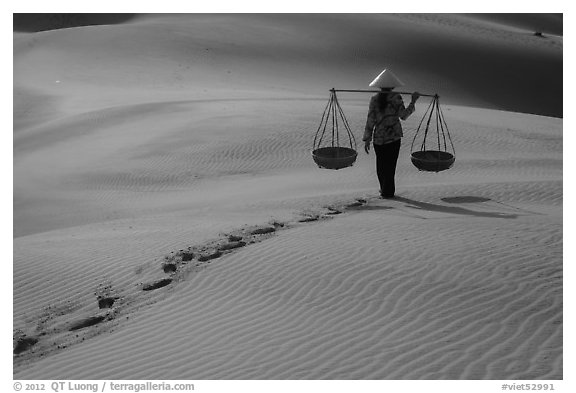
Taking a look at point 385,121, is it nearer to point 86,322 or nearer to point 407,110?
point 407,110

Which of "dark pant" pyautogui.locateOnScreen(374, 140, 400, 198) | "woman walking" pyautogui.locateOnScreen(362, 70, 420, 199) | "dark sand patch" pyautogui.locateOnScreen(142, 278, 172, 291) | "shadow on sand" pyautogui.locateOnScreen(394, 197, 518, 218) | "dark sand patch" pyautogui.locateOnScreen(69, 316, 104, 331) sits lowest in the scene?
"dark sand patch" pyautogui.locateOnScreen(69, 316, 104, 331)

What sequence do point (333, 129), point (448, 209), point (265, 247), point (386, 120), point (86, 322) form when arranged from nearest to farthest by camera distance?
1. point (86, 322)
2. point (265, 247)
3. point (448, 209)
4. point (386, 120)
5. point (333, 129)

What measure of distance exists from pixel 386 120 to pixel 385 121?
0.02 metres

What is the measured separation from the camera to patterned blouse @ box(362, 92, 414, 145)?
12.1 metres

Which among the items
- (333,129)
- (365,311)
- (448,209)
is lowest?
(365,311)

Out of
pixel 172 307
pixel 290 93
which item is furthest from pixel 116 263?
pixel 290 93

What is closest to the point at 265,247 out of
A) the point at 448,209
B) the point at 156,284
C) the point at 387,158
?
the point at 156,284

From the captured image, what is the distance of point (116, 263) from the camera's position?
1026cm

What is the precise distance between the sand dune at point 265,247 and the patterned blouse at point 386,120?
3.99ft

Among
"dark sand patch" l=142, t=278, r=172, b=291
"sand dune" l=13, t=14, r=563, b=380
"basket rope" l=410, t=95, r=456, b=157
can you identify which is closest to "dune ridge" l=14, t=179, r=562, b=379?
"sand dune" l=13, t=14, r=563, b=380

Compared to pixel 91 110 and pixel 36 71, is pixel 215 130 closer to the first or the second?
pixel 91 110

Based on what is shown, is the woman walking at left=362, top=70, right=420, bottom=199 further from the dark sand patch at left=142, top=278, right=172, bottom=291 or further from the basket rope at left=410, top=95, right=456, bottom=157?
the dark sand patch at left=142, top=278, right=172, bottom=291

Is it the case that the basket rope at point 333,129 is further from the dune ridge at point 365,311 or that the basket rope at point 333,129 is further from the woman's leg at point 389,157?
the dune ridge at point 365,311

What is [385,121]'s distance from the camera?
40.0 ft
